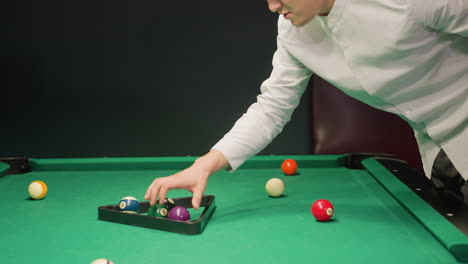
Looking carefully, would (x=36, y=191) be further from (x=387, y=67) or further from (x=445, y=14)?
(x=445, y=14)

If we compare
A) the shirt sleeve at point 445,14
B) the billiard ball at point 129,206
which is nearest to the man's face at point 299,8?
the shirt sleeve at point 445,14

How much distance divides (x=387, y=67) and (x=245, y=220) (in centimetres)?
72

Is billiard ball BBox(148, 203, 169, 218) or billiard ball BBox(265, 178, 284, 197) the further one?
billiard ball BBox(265, 178, 284, 197)

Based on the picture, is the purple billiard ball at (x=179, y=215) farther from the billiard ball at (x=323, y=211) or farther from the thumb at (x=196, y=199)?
the billiard ball at (x=323, y=211)

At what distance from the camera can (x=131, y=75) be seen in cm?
409

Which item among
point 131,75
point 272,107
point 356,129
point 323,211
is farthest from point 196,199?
point 131,75

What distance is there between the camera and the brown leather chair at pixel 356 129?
3.72 meters

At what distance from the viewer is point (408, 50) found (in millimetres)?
1770

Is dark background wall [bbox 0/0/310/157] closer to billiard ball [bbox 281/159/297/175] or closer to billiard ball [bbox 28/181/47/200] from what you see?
billiard ball [bbox 281/159/297/175]

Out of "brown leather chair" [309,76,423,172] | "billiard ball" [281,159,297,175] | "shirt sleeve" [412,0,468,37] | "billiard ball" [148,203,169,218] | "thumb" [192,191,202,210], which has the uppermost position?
"shirt sleeve" [412,0,468,37]

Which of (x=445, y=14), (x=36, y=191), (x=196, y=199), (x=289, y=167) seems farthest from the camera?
(x=289, y=167)

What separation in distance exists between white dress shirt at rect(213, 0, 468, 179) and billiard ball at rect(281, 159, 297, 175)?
1.21 ft

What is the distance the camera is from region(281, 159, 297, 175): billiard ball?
100 inches

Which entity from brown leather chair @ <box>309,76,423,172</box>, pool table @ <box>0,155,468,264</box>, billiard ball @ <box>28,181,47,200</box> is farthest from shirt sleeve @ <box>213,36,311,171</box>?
brown leather chair @ <box>309,76,423,172</box>
